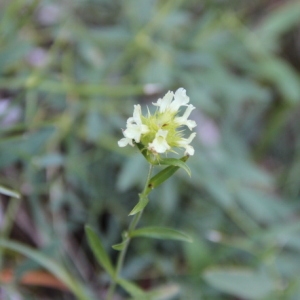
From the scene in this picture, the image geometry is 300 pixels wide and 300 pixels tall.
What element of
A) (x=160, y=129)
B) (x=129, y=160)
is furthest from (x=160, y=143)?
(x=129, y=160)

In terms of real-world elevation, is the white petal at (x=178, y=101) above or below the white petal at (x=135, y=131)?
above

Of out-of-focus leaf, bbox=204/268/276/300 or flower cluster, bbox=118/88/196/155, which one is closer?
flower cluster, bbox=118/88/196/155

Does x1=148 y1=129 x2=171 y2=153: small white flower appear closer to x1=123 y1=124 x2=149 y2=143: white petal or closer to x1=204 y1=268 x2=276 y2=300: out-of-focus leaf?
x1=123 y1=124 x2=149 y2=143: white petal

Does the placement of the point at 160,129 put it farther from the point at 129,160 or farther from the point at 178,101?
the point at 129,160

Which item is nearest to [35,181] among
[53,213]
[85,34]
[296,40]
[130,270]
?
[53,213]

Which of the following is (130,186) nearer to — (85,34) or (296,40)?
(85,34)

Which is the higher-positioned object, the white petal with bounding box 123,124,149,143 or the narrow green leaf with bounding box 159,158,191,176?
the white petal with bounding box 123,124,149,143

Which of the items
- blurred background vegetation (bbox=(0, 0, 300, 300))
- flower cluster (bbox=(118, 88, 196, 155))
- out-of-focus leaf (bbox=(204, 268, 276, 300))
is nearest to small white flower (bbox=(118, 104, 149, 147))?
flower cluster (bbox=(118, 88, 196, 155))

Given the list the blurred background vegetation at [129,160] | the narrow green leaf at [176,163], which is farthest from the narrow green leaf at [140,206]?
the blurred background vegetation at [129,160]

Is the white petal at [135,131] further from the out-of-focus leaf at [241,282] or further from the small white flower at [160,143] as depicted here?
the out-of-focus leaf at [241,282]
